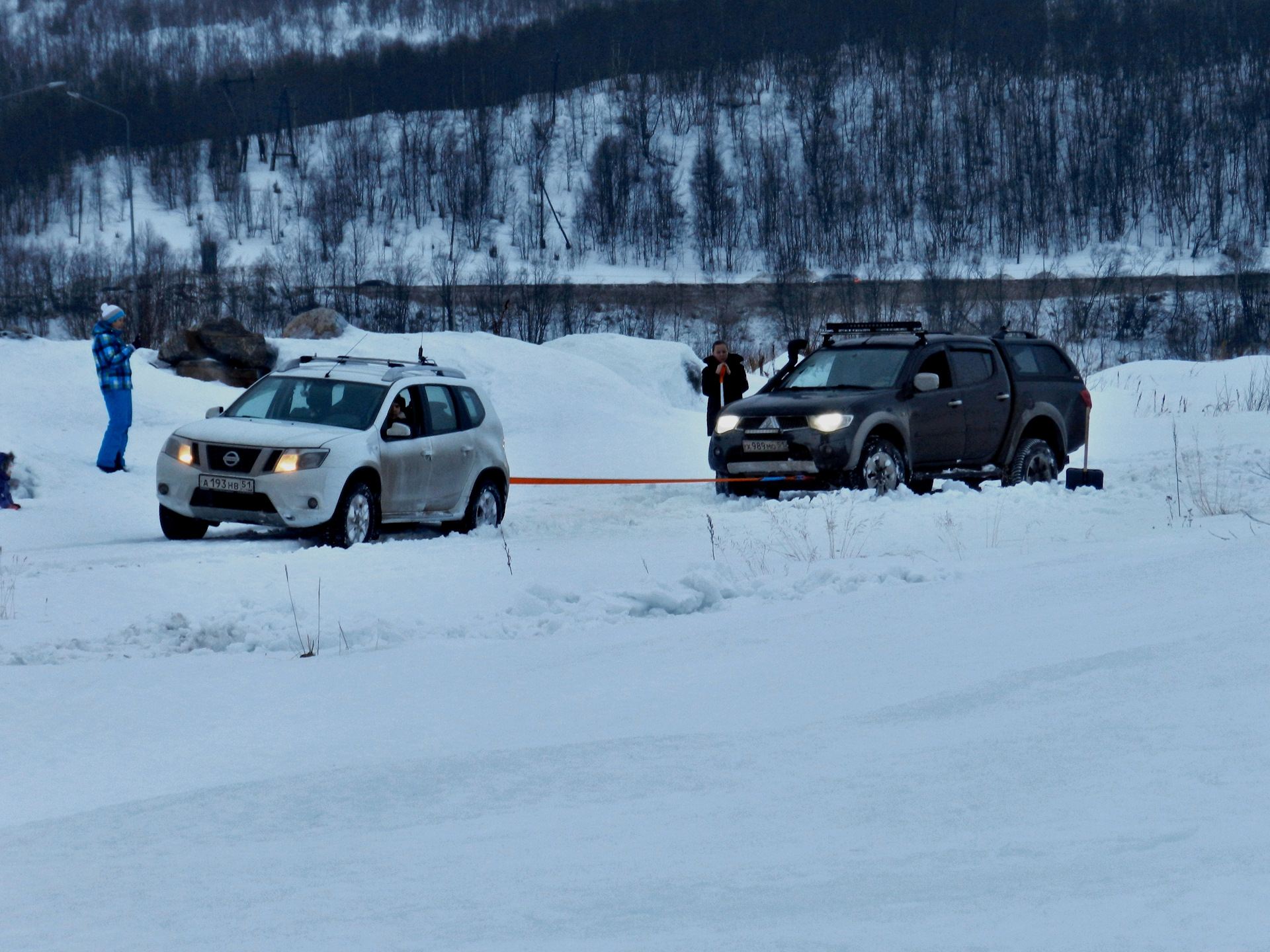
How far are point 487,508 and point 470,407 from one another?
3.14ft

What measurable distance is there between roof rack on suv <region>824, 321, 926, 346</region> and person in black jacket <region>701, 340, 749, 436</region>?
1910mm

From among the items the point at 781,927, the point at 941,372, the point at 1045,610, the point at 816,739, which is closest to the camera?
the point at 781,927

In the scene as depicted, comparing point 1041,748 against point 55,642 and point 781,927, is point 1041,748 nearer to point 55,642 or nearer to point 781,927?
point 781,927

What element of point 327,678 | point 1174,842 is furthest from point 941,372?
point 1174,842

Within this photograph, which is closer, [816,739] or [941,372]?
[816,739]

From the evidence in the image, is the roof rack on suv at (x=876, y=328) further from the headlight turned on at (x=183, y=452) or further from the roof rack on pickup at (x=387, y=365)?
the headlight turned on at (x=183, y=452)

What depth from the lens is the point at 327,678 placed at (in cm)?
588

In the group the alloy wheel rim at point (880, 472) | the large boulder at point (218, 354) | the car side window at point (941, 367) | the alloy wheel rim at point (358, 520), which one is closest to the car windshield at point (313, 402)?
the alloy wheel rim at point (358, 520)

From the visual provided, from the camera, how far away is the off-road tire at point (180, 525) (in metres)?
11.5

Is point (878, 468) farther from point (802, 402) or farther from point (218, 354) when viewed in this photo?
point (218, 354)

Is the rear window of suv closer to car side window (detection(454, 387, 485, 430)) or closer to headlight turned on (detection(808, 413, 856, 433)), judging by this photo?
headlight turned on (detection(808, 413, 856, 433))

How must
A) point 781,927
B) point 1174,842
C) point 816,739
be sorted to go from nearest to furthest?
point 781,927 → point 1174,842 → point 816,739

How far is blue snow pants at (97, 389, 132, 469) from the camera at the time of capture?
51.0 feet

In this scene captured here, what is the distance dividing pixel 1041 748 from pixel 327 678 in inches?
118
